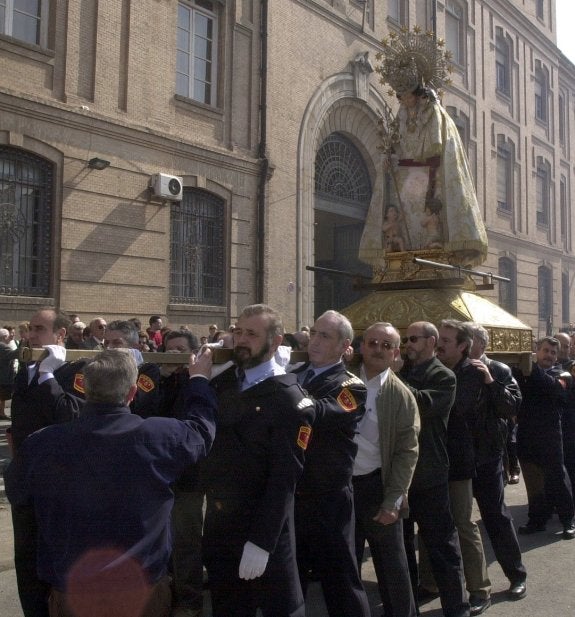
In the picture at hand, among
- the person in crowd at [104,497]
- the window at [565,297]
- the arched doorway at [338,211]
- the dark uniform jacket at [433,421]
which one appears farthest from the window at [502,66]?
the person in crowd at [104,497]

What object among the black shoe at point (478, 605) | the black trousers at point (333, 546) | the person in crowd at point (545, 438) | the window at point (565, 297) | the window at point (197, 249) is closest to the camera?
the black trousers at point (333, 546)

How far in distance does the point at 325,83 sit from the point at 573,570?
1489 centimetres

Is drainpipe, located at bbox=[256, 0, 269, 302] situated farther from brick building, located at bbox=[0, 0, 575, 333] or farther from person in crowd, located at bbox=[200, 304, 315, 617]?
Answer: person in crowd, located at bbox=[200, 304, 315, 617]

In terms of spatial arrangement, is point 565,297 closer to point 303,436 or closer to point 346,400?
point 346,400

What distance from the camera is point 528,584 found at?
4.89 metres

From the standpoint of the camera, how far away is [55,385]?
150 inches

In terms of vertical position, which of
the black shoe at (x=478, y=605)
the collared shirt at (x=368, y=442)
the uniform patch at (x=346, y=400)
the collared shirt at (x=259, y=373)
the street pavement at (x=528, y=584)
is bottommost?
the street pavement at (x=528, y=584)

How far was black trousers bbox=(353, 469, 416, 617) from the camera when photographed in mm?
3814

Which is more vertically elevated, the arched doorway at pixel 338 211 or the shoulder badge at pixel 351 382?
the arched doorway at pixel 338 211

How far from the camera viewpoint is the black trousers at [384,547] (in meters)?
3.81

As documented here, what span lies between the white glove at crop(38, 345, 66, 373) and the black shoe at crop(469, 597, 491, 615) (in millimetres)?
2921

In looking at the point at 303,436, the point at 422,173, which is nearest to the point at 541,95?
the point at 422,173

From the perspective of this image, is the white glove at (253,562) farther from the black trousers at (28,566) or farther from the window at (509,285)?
the window at (509,285)

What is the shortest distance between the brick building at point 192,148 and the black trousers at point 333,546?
16.1 feet
